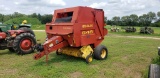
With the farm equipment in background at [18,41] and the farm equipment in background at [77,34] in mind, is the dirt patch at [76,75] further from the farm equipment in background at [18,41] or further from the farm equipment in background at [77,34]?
the farm equipment in background at [18,41]

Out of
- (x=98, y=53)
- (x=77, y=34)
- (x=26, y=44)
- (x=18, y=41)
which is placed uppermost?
(x=77, y=34)

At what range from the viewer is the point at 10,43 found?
325 inches

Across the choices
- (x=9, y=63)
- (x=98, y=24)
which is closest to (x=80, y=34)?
(x=98, y=24)

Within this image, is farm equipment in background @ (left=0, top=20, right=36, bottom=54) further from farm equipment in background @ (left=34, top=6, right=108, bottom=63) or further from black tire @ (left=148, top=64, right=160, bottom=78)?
black tire @ (left=148, top=64, right=160, bottom=78)

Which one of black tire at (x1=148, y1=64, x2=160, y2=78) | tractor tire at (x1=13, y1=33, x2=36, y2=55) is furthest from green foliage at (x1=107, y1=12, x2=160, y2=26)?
black tire at (x1=148, y1=64, x2=160, y2=78)

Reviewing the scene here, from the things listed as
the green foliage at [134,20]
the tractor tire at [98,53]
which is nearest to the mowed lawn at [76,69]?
the tractor tire at [98,53]

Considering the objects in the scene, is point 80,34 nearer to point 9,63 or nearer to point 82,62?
point 82,62

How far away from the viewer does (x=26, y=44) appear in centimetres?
830

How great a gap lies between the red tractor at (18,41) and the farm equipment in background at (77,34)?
146 centimetres

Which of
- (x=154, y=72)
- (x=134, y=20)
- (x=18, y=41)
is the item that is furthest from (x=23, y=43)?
(x=134, y=20)

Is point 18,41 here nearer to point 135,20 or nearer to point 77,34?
point 77,34

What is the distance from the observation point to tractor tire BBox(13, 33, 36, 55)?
790 centimetres

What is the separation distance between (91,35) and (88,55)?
2.83ft

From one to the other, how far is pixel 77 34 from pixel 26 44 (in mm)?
3018
